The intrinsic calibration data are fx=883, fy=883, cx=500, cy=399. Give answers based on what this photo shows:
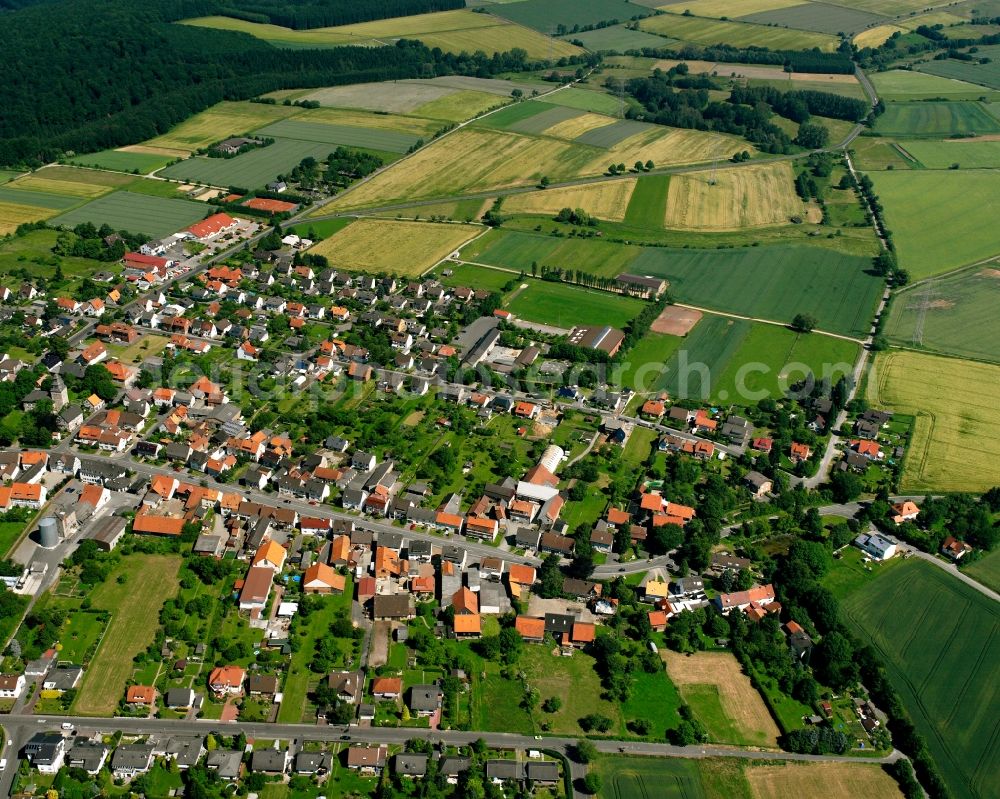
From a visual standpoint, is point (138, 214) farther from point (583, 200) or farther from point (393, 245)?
point (583, 200)

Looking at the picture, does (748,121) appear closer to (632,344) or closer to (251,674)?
(632,344)

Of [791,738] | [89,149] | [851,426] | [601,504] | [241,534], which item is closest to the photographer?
[791,738]

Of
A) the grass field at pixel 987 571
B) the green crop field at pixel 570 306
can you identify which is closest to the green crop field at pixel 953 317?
the green crop field at pixel 570 306

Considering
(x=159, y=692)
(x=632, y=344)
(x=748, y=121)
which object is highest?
(x=748, y=121)

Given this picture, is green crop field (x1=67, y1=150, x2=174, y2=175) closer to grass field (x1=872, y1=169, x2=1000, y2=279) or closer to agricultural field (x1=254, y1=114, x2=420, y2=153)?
agricultural field (x1=254, y1=114, x2=420, y2=153)

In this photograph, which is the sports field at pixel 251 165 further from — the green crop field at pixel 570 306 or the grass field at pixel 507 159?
the green crop field at pixel 570 306

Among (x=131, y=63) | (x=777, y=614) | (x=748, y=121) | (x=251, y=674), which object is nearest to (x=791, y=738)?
(x=777, y=614)

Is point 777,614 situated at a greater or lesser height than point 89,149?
lesser

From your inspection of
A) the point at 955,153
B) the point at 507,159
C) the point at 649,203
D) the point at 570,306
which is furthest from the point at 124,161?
the point at 955,153
